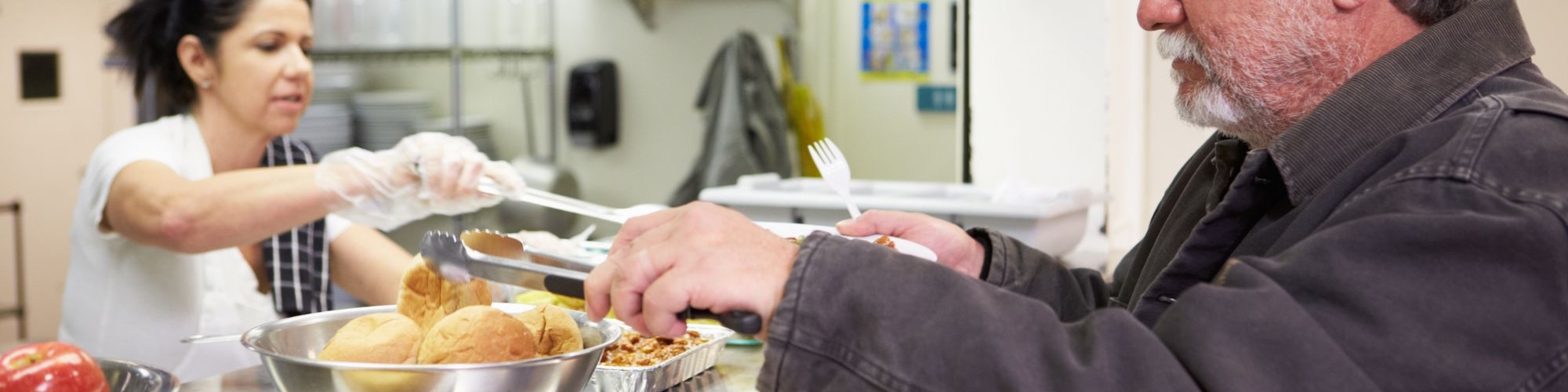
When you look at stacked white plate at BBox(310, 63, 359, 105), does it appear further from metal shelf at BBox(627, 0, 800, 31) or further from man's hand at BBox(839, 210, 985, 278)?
man's hand at BBox(839, 210, 985, 278)

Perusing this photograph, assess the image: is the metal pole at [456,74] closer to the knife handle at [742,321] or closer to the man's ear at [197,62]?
the man's ear at [197,62]

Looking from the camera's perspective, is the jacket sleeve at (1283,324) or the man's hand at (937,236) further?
the man's hand at (937,236)

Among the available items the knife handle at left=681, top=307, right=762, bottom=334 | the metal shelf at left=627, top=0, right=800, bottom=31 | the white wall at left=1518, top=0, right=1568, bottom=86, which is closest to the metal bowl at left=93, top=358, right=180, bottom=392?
the knife handle at left=681, top=307, right=762, bottom=334

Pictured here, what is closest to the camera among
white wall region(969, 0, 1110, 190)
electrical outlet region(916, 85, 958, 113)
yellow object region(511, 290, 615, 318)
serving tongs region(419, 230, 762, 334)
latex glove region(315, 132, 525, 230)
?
serving tongs region(419, 230, 762, 334)

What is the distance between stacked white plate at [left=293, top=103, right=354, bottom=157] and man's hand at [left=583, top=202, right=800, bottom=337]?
3864mm

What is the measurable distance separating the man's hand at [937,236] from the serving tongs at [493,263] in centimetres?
46

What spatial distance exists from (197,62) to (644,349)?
145 centimetres

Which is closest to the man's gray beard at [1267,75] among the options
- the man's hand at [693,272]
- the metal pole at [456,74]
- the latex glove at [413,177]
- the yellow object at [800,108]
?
the man's hand at [693,272]

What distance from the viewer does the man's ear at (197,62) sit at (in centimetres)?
227

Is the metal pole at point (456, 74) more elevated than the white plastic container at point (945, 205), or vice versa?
the metal pole at point (456, 74)

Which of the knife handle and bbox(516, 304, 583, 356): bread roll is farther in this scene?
bbox(516, 304, 583, 356): bread roll

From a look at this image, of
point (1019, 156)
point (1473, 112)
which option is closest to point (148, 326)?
point (1019, 156)

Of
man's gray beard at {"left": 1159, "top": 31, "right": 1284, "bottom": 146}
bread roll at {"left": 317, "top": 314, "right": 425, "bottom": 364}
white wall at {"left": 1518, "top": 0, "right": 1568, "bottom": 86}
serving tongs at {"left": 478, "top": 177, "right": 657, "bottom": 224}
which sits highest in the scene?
white wall at {"left": 1518, "top": 0, "right": 1568, "bottom": 86}

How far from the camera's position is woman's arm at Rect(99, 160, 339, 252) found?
6.53 feet
